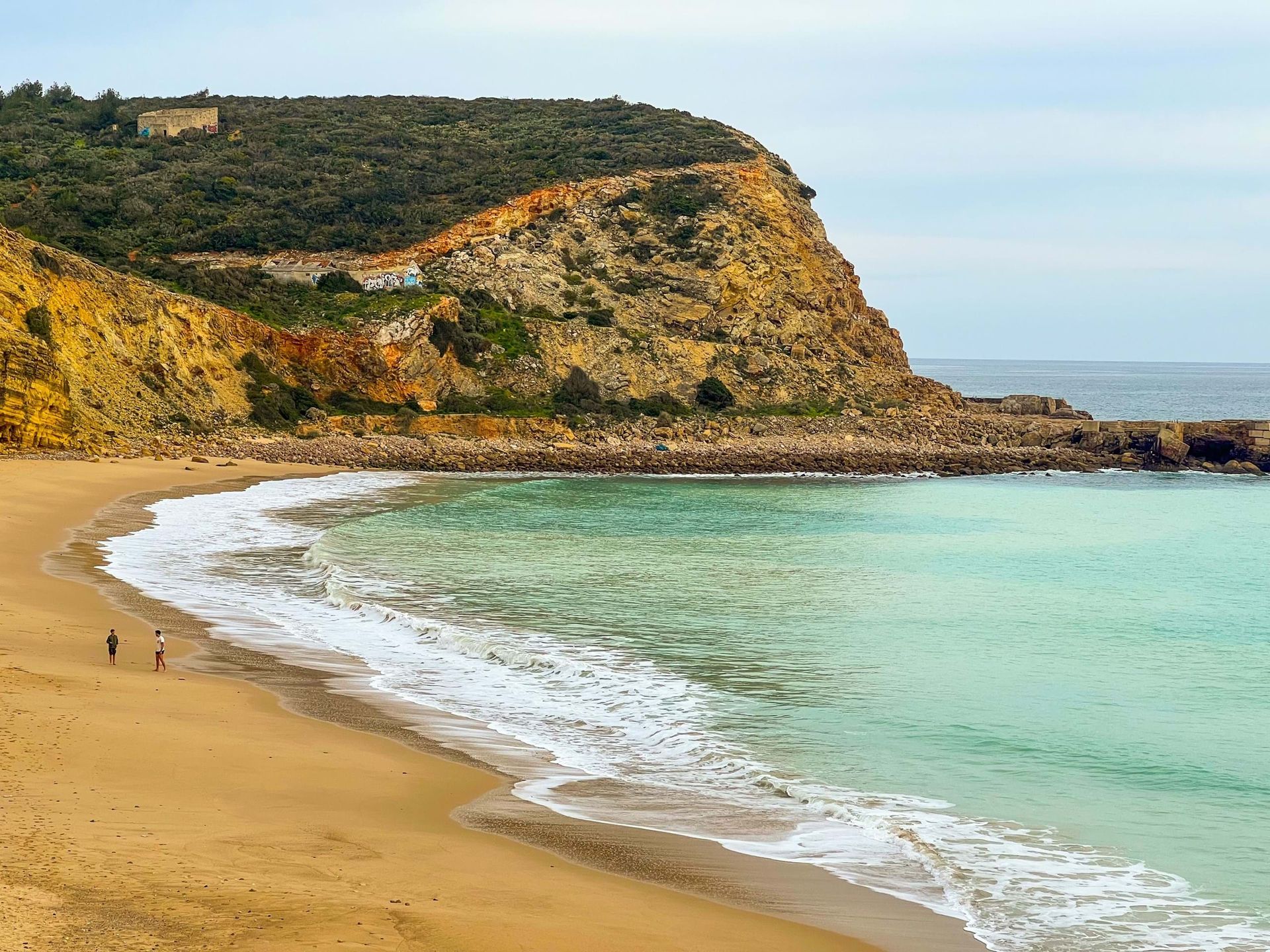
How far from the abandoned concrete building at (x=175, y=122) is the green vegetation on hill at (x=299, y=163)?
0.96 meters

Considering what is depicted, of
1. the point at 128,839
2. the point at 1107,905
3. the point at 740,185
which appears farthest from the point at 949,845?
the point at 740,185

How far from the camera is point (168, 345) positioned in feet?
156

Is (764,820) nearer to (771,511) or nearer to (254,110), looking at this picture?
(771,511)

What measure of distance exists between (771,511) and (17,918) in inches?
1258

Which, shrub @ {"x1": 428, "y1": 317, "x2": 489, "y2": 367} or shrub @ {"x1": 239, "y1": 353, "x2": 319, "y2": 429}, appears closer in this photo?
shrub @ {"x1": 239, "y1": 353, "x2": 319, "y2": 429}

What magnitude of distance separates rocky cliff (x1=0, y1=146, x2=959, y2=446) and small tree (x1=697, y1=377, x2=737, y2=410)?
2.09ft

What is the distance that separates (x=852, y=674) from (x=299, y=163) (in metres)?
64.8

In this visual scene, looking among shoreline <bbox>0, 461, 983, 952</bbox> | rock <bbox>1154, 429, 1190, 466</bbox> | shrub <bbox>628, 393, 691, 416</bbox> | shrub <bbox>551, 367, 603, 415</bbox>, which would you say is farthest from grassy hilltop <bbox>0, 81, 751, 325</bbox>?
shoreline <bbox>0, 461, 983, 952</bbox>

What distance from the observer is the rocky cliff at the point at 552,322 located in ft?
147

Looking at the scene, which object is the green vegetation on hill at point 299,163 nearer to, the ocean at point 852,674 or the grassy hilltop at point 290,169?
the grassy hilltop at point 290,169

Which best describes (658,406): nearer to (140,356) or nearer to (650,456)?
(650,456)

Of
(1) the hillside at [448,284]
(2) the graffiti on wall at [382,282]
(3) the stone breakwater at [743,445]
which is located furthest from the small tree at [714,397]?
(2) the graffiti on wall at [382,282]

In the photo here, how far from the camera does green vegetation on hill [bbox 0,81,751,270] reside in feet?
205

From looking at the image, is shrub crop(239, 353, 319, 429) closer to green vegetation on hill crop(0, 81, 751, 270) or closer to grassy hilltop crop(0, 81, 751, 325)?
grassy hilltop crop(0, 81, 751, 325)
